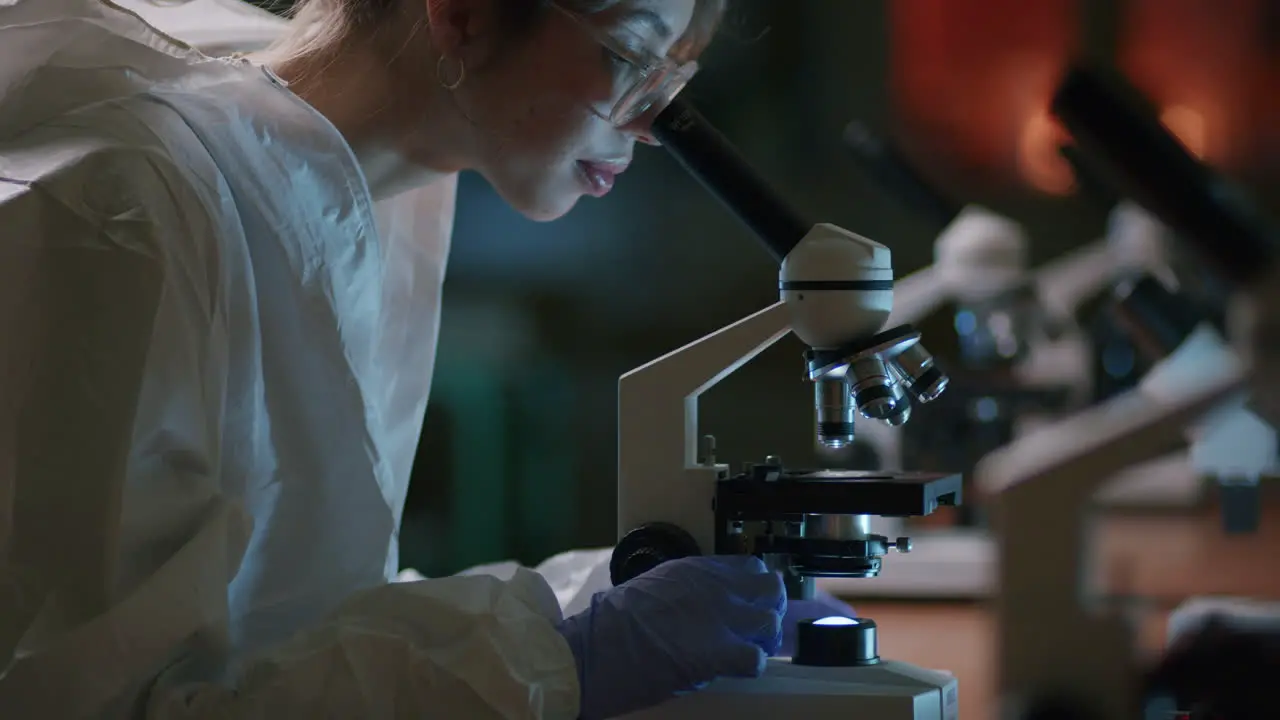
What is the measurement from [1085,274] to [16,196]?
6.95 ft

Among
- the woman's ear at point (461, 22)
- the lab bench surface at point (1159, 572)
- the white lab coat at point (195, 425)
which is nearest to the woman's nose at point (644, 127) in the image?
the woman's ear at point (461, 22)

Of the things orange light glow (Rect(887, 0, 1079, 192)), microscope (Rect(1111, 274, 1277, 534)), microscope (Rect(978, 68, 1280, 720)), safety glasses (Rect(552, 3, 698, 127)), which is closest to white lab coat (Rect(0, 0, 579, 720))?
safety glasses (Rect(552, 3, 698, 127))

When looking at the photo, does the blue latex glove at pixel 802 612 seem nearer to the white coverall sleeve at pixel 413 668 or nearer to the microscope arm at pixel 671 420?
the microscope arm at pixel 671 420

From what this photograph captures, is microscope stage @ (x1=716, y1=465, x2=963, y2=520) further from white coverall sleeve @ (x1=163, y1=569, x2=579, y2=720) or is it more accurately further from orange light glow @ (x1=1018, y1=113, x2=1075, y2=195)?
orange light glow @ (x1=1018, y1=113, x2=1075, y2=195)

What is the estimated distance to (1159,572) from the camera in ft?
3.22

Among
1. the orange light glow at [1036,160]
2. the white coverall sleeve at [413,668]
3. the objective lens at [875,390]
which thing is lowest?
the white coverall sleeve at [413,668]

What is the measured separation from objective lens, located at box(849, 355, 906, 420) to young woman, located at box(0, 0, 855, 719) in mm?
153

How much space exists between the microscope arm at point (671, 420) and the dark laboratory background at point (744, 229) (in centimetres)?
193

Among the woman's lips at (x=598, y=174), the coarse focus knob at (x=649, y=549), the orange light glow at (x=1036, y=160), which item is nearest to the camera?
the coarse focus knob at (x=649, y=549)

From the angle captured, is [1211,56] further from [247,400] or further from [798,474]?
[247,400]

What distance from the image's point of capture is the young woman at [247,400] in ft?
3.05

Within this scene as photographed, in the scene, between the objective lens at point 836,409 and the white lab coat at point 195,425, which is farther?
the objective lens at point 836,409

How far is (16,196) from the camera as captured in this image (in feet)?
3.18

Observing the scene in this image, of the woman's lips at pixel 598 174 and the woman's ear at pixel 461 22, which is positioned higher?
the woman's ear at pixel 461 22
